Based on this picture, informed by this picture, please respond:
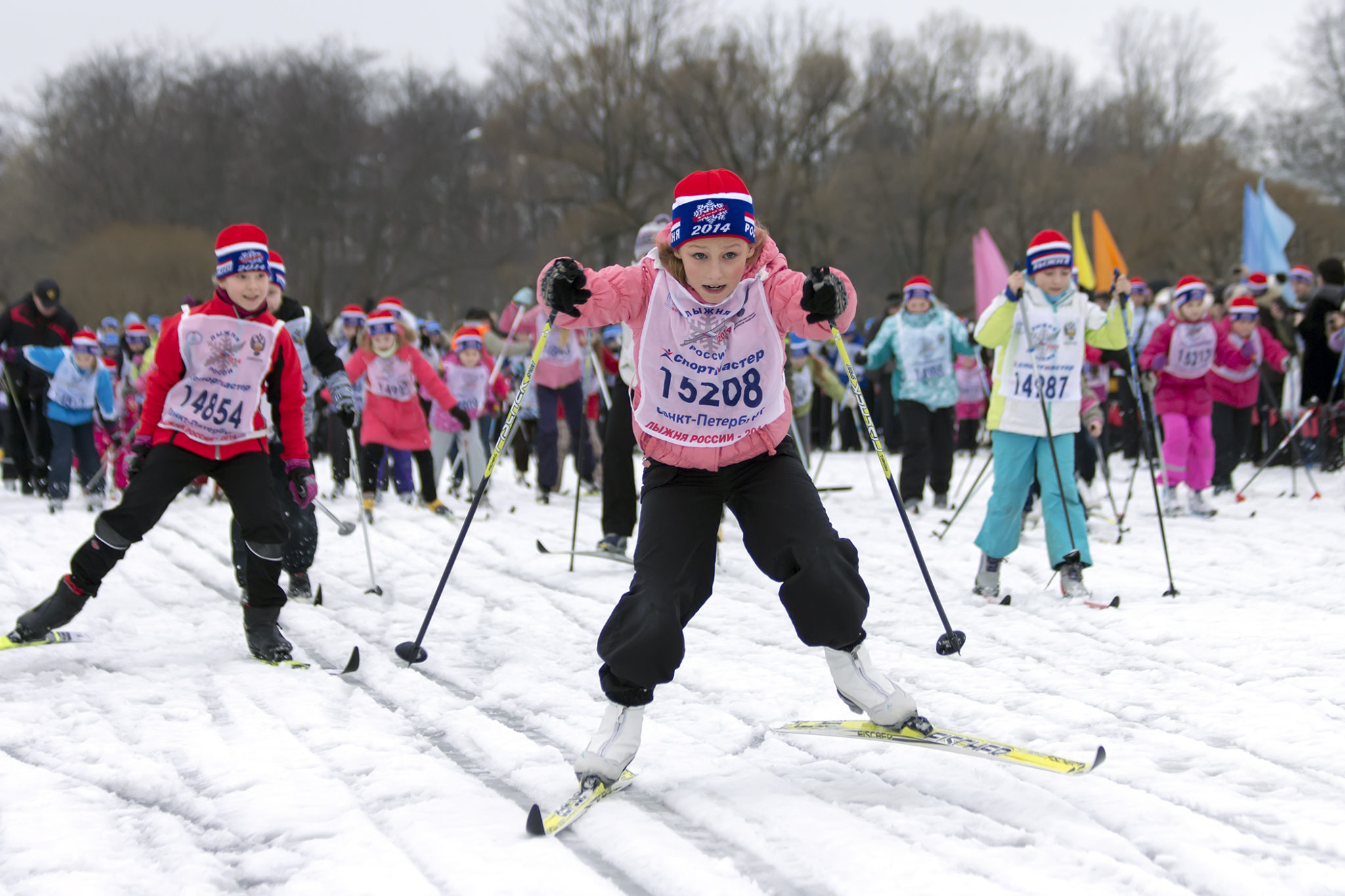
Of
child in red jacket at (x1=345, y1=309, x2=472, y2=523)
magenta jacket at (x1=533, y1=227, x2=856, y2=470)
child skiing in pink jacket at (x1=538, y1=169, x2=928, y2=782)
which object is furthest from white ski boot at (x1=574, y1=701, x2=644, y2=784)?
child in red jacket at (x1=345, y1=309, x2=472, y2=523)

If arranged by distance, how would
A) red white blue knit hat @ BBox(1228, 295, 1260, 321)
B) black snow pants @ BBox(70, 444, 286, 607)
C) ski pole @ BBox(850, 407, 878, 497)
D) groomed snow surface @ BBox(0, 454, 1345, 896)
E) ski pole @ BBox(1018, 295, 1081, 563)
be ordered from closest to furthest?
groomed snow surface @ BBox(0, 454, 1345, 896), black snow pants @ BBox(70, 444, 286, 607), ski pole @ BBox(1018, 295, 1081, 563), red white blue knit hat @ BBox(1228, 295, 1260, 321), ski pole @ BBox(850, 407, 878, 497)

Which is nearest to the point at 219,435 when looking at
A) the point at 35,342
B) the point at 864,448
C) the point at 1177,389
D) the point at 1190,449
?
the point at 35,342

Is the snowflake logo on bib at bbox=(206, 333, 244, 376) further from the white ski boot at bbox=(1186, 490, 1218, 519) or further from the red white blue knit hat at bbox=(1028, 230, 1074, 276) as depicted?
the white ski boot at bbox=(1186, 490, 1218, 519)

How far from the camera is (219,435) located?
179 inches

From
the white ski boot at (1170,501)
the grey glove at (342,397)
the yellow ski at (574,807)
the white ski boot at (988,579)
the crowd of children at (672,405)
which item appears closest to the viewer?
the yellow ski at (574,807)

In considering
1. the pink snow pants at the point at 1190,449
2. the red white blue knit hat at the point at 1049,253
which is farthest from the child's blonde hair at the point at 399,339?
the pink snow pants at the point at 1190,449

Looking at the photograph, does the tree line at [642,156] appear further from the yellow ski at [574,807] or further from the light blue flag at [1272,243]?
the yellow ski at [574,807]

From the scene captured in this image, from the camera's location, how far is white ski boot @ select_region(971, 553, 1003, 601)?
5762 millimetres

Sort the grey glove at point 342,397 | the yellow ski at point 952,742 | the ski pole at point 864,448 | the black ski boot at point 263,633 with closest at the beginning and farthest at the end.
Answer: the yellow ski at point 952,742 < the black ski boot at point 263,633 < the grey glove at point 342,397 < the ski pole at point 864,448

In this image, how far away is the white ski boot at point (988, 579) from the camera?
18.9 ft

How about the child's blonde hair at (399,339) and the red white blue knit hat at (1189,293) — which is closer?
the red white blue knit hat at (1189,293)

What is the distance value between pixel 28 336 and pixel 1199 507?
1090cm

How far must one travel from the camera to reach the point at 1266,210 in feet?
43.6

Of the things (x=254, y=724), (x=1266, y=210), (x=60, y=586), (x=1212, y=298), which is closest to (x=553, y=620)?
(x=254, y=724)
